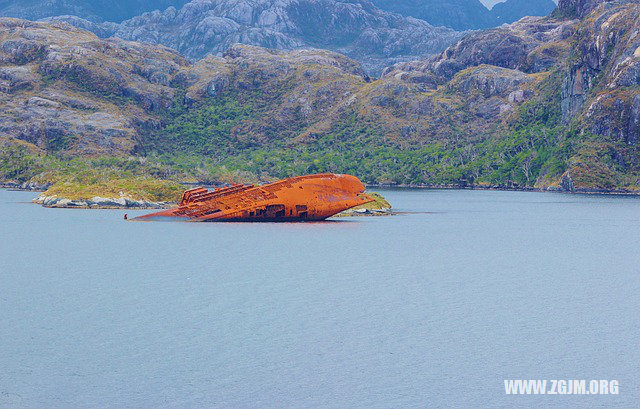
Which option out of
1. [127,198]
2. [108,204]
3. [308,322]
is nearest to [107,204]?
[108,204]

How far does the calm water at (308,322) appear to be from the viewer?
34.6m

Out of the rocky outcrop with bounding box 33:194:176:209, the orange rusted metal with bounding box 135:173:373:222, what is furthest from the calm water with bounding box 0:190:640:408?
the rocky outcrop with bounding box 33:194:176:209

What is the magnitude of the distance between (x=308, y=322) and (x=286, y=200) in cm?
7299

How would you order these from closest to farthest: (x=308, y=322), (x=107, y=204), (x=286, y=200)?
(x=308, y=322) → (x=286, y=200) → (x=107, y=204)

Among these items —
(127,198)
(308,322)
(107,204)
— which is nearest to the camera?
(308,322)

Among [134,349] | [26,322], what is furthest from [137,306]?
[134,349]

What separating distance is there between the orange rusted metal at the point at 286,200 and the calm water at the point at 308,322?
20834 millimetres

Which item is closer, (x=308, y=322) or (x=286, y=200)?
(x=308, y=322)

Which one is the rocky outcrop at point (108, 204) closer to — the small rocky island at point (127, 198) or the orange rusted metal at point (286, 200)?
the small rocky island at point (127, 198)

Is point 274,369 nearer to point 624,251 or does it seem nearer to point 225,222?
point 624,251

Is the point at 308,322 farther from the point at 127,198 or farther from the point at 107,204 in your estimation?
the point at 107,204

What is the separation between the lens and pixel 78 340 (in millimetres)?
43031

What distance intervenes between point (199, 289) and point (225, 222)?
67563 mm

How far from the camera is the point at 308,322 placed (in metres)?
48.7
